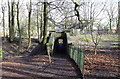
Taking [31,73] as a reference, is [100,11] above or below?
above

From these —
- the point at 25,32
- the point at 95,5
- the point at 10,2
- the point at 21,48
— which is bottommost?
the point at 21,48

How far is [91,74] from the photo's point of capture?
20.4 ft

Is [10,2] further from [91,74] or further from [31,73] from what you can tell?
[91,74]

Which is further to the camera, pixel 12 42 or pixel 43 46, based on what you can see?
pixel 12 42

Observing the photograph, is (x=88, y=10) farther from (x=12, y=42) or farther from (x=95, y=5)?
(x=12, y=42)

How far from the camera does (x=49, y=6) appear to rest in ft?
43.9

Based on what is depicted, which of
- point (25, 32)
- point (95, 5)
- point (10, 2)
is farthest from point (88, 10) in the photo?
point (25, 32)

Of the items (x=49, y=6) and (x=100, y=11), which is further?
(x=49, y=6)

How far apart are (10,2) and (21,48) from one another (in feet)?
24.0

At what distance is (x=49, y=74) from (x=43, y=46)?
717cm

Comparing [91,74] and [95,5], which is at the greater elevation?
[95,5]

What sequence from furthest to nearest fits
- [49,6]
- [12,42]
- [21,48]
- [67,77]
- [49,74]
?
[12,42] → [21,48] → [49,6] → [49,74] → [67,77]

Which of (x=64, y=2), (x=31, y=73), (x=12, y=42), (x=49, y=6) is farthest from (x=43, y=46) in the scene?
(x=12, y=42)

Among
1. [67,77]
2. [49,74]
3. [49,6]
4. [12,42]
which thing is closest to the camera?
[67,77]
